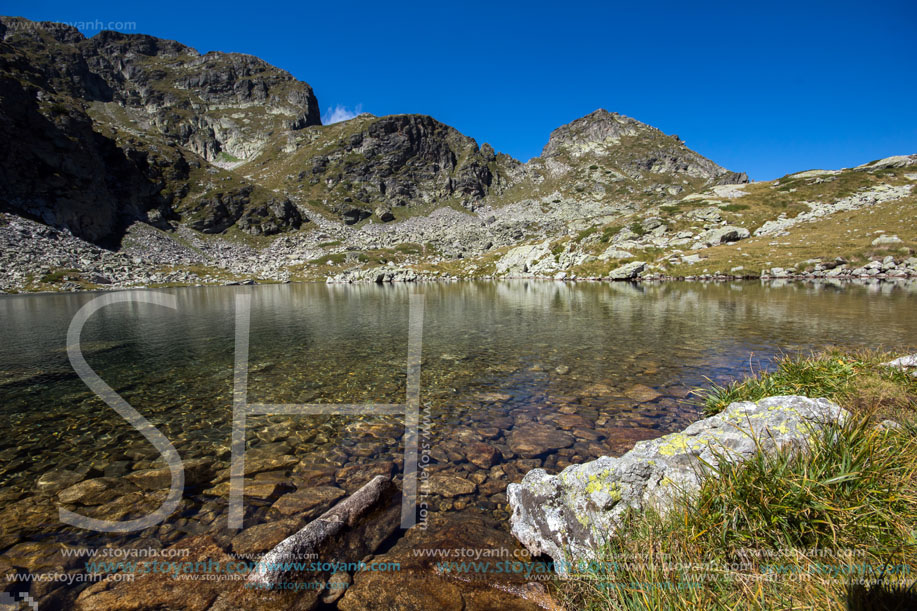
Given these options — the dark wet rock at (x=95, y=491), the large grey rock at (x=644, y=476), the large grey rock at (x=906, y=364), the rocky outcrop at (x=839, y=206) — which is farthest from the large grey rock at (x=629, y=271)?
the dark wet rock at (x=95, y=491)

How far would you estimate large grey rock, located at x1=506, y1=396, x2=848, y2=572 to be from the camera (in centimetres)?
509

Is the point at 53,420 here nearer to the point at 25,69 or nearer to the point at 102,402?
the point at 102,402

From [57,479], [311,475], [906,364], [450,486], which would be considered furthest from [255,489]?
[906,364]

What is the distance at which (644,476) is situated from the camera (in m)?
5.46

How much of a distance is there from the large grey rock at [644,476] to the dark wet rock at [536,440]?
308cm

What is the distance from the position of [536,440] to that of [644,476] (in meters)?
4.43

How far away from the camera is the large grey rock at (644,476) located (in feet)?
16.7

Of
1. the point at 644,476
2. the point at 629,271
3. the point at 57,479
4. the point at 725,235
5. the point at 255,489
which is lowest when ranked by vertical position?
the point at 57,479

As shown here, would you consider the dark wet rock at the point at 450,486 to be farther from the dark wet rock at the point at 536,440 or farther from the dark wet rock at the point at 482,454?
the dark wet rock at the point at 536,440

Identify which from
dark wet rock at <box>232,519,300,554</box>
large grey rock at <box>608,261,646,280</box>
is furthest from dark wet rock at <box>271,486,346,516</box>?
large grey rock at <box>608,261,646,280</box>

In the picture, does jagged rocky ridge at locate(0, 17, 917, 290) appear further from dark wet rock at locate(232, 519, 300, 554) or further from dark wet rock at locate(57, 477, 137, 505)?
dark wet rock at locate(57, 477, 137, 505)

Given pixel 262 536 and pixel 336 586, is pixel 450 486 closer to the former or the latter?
pixel 336 586

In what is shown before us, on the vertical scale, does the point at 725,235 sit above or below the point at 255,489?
above

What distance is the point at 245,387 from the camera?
48.9 feet
